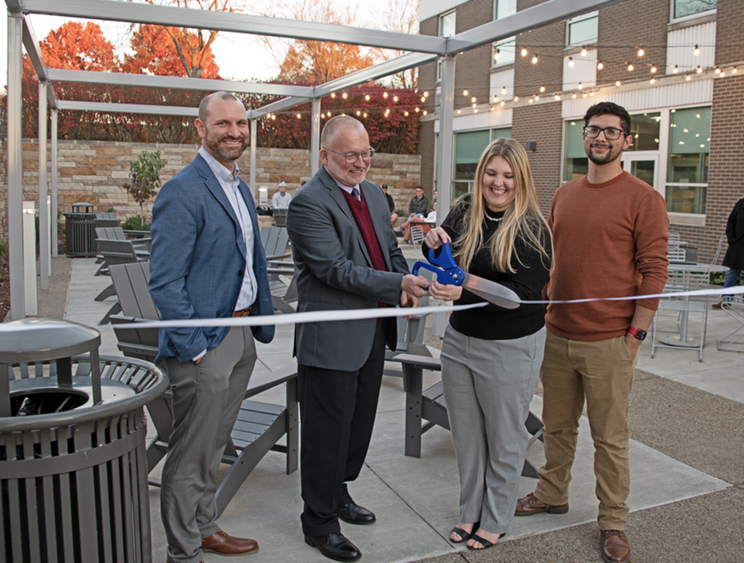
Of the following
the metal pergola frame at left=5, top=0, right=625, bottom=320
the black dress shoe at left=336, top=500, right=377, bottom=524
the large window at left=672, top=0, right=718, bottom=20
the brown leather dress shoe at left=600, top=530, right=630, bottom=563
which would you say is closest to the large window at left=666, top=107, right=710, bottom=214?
the large window at left=672, top=0, right=718, bottom=20

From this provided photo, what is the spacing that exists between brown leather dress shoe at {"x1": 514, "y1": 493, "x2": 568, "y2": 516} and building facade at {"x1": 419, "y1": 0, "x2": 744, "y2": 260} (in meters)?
11.7

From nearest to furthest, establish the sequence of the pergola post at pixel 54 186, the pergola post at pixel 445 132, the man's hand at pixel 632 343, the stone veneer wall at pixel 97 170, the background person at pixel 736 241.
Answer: the man's hand at pixel 632 343, the pergola post at pixel 445 132, the background person at pixel 736 241, the pergola post at pixel 54 186, the stone veneer wall at pixel 97 170

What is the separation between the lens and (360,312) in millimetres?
2488

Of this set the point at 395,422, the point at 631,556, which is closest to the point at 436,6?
the point at 395,422

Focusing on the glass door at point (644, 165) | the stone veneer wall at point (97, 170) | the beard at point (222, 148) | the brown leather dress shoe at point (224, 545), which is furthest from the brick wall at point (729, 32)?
the stone veneer wall at point (97, 170)

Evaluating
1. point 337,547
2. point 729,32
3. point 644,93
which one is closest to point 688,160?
point 644,93

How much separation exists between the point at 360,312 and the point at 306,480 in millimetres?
854

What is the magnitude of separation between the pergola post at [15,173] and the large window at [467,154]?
1688 centimetres

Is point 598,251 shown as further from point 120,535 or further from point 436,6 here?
point 436,6

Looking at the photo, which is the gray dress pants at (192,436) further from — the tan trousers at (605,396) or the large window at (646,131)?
the large window at (646,131)

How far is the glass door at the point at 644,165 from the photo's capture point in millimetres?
14859

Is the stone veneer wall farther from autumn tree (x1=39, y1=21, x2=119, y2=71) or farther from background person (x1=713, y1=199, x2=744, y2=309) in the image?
background person (x1=713, y1=199, x2=744, y2=309)

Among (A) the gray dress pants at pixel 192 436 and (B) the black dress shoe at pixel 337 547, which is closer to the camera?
(A) the gray dress pants at pixel 192 436

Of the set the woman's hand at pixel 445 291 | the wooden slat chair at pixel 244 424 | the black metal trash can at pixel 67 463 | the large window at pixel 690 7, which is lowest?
the wooden slat chair at pixel 244 424
